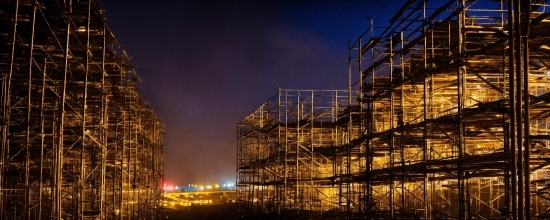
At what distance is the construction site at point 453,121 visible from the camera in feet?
34.2

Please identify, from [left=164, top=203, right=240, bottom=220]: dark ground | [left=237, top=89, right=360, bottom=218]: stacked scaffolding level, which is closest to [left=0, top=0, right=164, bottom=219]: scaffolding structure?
[left=237, top=89, right=360, bottom=218]: stacked scaffolding level

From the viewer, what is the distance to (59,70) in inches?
736

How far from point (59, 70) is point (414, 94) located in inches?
532

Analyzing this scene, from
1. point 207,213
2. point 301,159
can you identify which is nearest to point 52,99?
point 301,159

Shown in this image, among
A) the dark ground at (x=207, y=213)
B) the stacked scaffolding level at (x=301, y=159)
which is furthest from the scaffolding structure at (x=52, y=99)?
the dark ground at (x=207, y=213)

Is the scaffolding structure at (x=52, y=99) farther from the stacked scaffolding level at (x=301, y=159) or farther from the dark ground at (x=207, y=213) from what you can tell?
the dark ground at (x=207, y=213)

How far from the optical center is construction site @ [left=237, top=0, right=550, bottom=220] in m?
10.4

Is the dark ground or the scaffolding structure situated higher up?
the scaffolding structure

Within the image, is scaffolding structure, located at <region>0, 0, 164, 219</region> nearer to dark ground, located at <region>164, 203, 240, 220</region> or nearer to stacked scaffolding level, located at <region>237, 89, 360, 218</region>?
stacked scaffolding level, located at <region>237, 89, 360, 218</region>

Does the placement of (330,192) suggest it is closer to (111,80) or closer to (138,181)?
(138,181)

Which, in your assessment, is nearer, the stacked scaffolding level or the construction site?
the construction site

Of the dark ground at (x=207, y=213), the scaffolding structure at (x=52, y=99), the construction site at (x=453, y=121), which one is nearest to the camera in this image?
the construction site at (x=453, y=121)

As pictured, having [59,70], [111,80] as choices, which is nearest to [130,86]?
[111,80]

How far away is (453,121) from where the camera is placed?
47.4 feet
